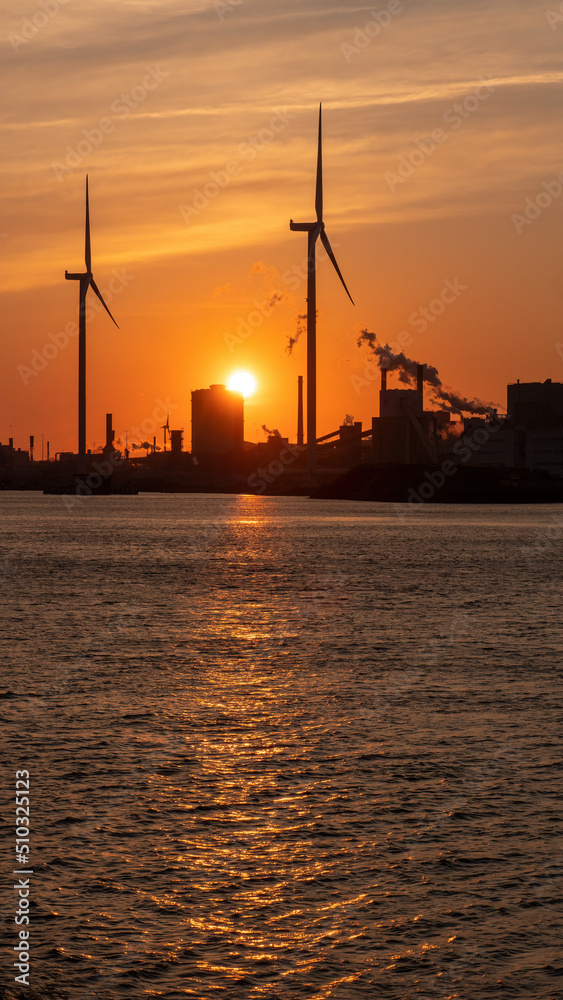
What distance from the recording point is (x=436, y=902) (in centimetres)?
1584

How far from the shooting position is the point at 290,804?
811 inches

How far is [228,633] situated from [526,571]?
145 ft

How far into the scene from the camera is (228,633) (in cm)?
4766

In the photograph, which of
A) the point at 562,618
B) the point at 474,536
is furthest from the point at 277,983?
the point at 474,536

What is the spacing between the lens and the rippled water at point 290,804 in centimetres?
1406

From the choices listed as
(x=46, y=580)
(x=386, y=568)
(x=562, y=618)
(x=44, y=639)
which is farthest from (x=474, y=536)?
(x=44, y=639)

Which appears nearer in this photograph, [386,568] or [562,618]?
[562,618]

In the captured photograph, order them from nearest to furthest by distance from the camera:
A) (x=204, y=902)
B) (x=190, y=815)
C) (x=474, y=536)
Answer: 1. (x=204, y=902)
2. (x=190, y=815)
3. (x=474, y=536)

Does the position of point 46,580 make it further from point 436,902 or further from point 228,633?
point 436,902

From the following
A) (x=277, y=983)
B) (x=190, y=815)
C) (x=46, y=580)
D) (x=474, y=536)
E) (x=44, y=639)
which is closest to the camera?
(x=277, y=983)

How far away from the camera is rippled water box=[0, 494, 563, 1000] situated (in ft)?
46.1

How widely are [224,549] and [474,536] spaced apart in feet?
123

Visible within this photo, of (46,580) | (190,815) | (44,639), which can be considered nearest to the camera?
(190,815)

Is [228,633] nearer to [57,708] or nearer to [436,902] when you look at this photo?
[57,708]
